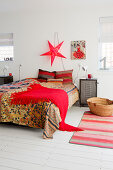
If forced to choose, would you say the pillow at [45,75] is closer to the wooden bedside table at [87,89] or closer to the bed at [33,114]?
the wooden bedside table at [87,89]

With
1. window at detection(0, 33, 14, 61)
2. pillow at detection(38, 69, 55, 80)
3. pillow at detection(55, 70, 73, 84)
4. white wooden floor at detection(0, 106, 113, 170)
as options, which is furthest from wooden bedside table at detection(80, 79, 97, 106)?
window at detection(0, 33, 14, 61)

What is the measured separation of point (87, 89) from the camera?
153 inches

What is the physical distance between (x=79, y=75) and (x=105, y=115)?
1.46 metres

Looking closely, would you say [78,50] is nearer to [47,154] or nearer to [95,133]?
[95,133]

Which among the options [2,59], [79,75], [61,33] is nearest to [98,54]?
[79,75]

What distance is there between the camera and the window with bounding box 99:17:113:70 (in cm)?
409

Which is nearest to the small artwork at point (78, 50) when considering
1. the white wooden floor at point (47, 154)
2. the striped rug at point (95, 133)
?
the striped rug at point (95, 133)

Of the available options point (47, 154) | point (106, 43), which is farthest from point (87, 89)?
point (47, 154)

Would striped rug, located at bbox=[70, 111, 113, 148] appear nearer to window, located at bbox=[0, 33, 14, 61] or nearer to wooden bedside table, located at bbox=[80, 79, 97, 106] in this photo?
wooden bedside table, located at bbox=[80, 79, 97, 106]

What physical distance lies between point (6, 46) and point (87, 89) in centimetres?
270

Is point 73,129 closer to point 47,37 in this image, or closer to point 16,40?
point 47,37

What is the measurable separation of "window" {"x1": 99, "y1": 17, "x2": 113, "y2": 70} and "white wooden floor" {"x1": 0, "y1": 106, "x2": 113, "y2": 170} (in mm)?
2451

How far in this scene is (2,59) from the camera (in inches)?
196

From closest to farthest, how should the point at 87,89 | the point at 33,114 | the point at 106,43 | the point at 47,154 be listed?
1. the point at 47,154
2. the point at 33,114
3. the point at 87,89
4. the point at 106,43
